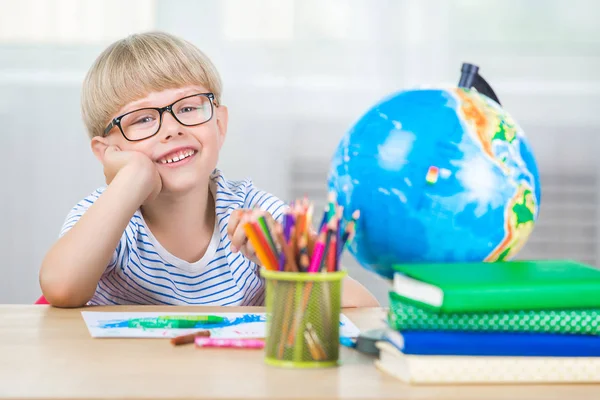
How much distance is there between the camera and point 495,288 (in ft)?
2.45

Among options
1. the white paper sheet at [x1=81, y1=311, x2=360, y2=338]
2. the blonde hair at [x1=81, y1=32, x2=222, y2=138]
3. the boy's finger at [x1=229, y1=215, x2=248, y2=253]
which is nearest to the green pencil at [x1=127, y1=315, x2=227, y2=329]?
the white paper sheet at [x1=81, y1=311, x2=360, y2=338]

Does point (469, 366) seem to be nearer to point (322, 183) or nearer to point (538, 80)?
point (322, 183)

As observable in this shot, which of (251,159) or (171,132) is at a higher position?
(171,132)

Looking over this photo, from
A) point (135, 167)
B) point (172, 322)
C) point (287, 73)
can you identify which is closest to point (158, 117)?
point (135, 167)

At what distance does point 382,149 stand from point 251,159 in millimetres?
2152

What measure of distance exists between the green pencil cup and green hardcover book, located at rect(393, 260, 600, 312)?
76mm

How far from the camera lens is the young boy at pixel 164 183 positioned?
1416mm

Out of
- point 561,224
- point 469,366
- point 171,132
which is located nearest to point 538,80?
point 561,224

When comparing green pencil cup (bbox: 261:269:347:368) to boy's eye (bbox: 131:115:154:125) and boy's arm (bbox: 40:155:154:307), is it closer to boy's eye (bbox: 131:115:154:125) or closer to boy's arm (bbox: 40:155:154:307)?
boy's arm (bbox: 40:155:154:307)

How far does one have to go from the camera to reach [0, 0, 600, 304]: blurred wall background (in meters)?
3.01

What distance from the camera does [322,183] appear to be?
308 centimetres

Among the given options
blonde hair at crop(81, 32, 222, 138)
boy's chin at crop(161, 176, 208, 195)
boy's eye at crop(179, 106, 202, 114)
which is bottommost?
boy's chin at crop(161, 176, 208, 195)

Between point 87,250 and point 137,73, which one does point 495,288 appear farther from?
point 137,73

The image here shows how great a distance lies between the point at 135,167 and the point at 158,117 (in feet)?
0.44
